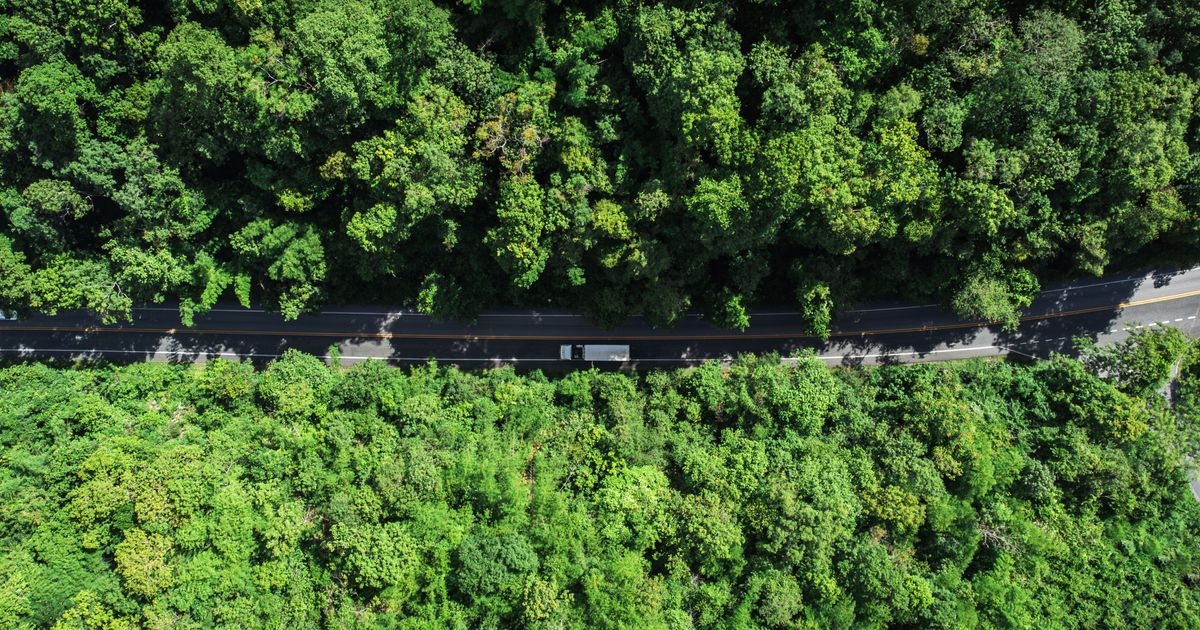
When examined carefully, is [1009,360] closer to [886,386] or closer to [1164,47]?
[886,386]

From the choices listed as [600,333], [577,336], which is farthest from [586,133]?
[577,336]

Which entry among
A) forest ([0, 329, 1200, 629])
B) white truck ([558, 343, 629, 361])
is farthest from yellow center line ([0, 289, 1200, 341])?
forest ([0, 329, 1200, 629])

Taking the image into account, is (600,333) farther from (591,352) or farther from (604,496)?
(604,496)

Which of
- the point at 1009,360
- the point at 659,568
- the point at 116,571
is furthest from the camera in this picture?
the point at 1009,360

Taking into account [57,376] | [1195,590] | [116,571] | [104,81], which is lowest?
[1195,590]

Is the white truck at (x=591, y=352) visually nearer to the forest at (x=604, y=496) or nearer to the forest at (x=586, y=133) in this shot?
the forest at (x=604, y=496)

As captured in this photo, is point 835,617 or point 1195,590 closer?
point 835,617

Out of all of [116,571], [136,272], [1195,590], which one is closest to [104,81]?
[136,272]
